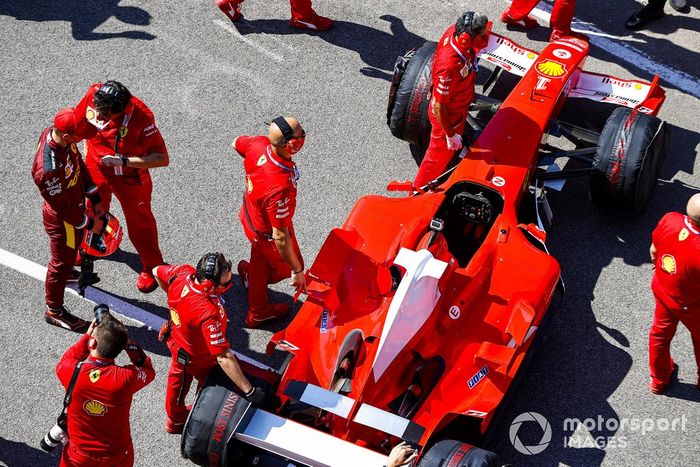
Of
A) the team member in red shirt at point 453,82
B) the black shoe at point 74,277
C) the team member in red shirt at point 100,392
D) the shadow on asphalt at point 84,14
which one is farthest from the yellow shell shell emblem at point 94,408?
the shadow on asphalt at point 84,14

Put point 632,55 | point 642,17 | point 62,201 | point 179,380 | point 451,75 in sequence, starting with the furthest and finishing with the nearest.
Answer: point 642,17 < point 632,55 < point 451,75 < point 62,201 < point 179,380

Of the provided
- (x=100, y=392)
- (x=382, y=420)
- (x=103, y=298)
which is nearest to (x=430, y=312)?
(x=382, y=420)

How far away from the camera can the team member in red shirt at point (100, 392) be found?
16.5ft

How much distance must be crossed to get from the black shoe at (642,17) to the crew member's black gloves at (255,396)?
19.9ft

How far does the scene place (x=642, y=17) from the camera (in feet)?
30.6

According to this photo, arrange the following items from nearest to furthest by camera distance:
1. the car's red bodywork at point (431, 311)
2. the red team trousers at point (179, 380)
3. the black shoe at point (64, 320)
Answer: the car's red bodywork at point (431, 311) → the red team trousers at point (179, 380) → the black shoe at point (64, 320)

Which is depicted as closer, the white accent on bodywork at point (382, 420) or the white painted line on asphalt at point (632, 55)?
the white accent on bodywork at point (382, 420)

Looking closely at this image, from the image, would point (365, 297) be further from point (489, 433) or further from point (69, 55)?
point (69, 55)

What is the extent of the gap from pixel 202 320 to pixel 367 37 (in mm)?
4786

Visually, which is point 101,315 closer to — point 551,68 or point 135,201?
point 135,201

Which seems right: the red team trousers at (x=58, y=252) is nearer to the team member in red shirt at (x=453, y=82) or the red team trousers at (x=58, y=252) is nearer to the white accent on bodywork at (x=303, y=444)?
the white accent on bodywork at (x=303, y=444)

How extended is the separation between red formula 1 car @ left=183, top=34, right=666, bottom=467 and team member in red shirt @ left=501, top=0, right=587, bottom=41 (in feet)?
5.25

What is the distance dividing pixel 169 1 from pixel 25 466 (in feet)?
17.9

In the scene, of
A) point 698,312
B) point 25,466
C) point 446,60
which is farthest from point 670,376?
point 25,466
